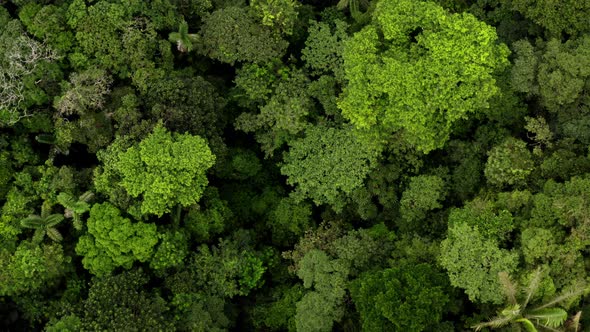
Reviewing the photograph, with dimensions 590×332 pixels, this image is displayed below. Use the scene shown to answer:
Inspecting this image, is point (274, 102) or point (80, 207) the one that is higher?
point (274, 102)

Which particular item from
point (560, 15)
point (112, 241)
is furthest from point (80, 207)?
point (560, 15)

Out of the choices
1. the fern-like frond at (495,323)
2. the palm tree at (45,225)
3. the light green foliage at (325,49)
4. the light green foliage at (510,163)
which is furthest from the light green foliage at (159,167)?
the fern-like frond at (495,323)

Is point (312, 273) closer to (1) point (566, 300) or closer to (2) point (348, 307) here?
(2) point (348, 307)

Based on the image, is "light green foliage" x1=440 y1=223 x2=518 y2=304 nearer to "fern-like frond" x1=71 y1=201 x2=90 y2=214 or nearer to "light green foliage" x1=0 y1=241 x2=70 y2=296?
"fern-like frond" x1=71 y1=201 x2=90 y2=214

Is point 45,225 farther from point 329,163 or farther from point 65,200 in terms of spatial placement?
point 329,163

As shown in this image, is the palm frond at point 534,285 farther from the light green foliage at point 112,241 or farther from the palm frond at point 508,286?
the light green foliage at point 112,241

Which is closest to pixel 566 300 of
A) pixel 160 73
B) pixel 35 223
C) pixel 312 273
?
pixel 312 273

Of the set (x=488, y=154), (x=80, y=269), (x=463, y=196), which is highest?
(x=488, y=154)
